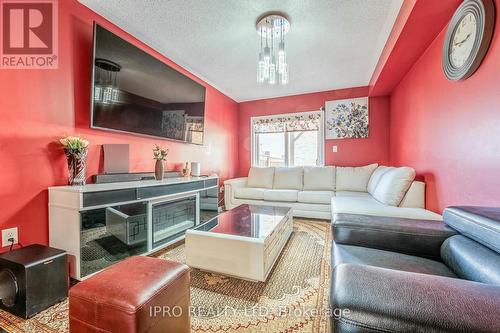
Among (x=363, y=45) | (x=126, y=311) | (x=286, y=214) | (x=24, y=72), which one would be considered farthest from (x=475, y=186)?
(x=24, y=72)

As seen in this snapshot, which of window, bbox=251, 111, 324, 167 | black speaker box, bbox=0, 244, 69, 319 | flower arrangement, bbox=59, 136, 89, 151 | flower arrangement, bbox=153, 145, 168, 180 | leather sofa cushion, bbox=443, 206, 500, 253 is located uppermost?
window, bbox=251, 111, 324, 167

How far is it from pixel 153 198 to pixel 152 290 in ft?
4.54

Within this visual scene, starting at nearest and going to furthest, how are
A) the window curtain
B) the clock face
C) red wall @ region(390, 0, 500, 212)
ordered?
red wall @ region(390, 0, 500, 212)
the clock face
the window curtain

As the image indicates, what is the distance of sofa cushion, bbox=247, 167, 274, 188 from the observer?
13.4 feet

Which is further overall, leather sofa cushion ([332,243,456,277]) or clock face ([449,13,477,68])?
clock face ([449,13,477,68])

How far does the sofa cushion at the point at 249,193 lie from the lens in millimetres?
3680

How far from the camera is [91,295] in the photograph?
834 mm

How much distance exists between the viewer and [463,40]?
153 cm

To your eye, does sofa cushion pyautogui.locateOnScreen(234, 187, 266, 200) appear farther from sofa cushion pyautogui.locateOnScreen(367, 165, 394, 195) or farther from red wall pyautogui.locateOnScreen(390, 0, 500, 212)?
red wall pyautogui.locateOnScreen(390, 0, 500, 212)

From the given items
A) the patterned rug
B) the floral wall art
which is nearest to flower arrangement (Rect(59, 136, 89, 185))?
the patterned rug

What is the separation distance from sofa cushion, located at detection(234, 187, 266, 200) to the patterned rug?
177 cm

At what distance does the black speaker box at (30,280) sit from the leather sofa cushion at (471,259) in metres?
2.21

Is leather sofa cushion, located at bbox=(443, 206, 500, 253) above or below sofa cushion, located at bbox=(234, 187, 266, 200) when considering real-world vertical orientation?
above

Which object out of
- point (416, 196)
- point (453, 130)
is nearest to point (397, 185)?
point (416, 196)
